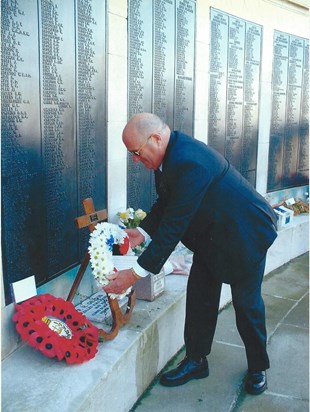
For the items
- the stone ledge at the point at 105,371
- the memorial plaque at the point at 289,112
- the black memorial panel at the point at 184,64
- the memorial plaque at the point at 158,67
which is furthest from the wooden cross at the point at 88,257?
the memorial plaque at the point at 289,112

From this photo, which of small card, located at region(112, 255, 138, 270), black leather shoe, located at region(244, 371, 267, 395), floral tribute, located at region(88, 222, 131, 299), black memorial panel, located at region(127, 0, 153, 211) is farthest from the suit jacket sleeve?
black memorial panel, located at region(127, 0, 153, 211)

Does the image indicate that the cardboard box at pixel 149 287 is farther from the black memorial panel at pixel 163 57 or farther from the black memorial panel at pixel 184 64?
Answer: the black memorial panel at pixel 184 64

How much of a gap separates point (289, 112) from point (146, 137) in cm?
458

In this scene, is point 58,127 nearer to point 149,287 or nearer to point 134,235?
point 134,235

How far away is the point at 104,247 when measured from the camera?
282 cm

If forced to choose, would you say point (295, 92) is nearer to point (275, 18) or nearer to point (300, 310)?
point (275, 18)

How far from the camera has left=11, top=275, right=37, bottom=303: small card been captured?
2.74 metres

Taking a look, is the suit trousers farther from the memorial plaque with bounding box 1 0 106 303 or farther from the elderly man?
the memorial plaque with bounding box 1 0 106 303

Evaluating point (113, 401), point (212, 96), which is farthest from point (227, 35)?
point (113, 401)

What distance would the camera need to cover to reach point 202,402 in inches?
120

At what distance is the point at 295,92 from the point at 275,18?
1061 millimetres

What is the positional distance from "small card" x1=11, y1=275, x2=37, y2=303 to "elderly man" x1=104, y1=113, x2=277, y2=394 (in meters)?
0.48

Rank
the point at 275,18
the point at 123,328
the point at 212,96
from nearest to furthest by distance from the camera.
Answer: the point at 123,328 < the point at 212,96 < the point at 275,18

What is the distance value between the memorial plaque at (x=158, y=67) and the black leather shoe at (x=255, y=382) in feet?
5.67
